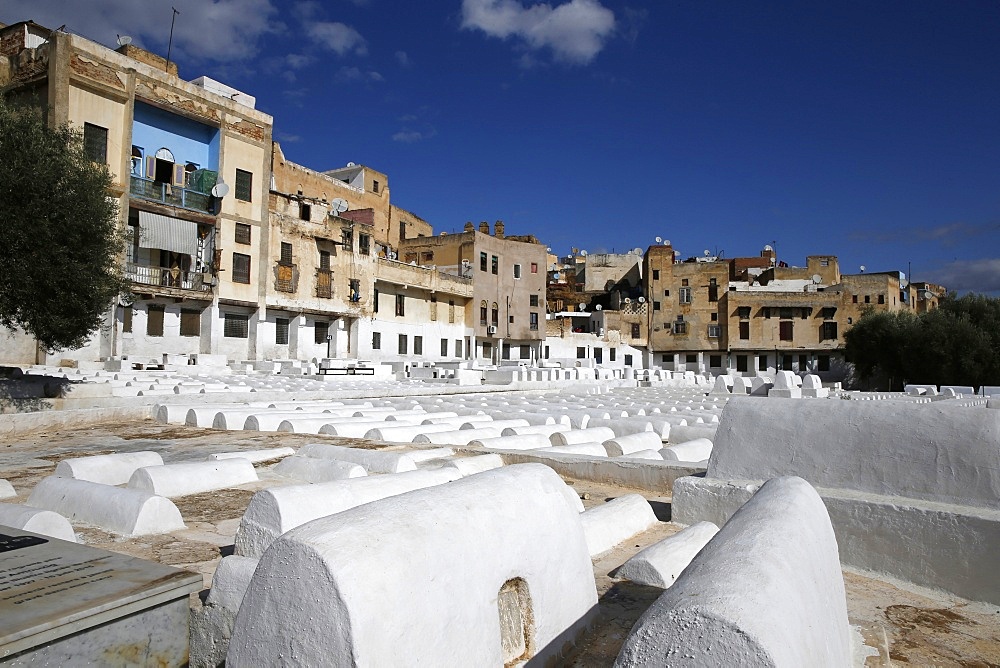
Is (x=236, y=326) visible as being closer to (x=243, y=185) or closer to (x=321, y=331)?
(x=321, y=331)

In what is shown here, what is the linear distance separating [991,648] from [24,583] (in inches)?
153

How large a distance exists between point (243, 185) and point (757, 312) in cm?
4292

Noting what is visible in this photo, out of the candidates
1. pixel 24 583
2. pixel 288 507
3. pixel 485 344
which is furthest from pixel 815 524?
pixel 485 344

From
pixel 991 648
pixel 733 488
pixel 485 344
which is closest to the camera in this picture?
pixel 991 648

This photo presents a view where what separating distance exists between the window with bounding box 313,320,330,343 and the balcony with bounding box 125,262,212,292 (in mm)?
7289

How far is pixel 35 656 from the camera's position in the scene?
6.42ft

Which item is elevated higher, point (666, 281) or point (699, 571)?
point (666, 281)

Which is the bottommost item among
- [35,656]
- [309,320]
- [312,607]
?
[35,656]

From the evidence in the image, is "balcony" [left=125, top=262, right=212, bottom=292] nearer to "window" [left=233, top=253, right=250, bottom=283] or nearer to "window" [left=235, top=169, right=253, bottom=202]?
"window" [left=233, top=253, right=250, bottom=283]

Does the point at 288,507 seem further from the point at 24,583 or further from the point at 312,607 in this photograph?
the point at 312,607

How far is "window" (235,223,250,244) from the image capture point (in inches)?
1216

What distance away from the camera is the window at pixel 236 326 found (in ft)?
100

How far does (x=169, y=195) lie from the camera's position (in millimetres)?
28406

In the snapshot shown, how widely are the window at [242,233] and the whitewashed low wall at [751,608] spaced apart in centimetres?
3161
